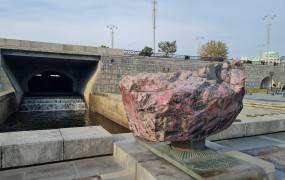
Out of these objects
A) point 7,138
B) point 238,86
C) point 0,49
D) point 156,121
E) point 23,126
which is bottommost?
point 23,126

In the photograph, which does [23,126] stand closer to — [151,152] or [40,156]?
[40,156]

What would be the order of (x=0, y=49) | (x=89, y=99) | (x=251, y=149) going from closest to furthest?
(x=251, y=149) < (x=0, y=49) < (x=89, y=99)

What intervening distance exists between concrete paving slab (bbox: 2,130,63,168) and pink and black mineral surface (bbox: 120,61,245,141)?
6.32 feet

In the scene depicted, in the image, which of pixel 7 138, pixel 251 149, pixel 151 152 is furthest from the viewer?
pixel 251 149

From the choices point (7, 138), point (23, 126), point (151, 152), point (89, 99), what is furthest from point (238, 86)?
point (89, 99)

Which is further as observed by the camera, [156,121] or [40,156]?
[40,156]

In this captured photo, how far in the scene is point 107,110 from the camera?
16.8 metres

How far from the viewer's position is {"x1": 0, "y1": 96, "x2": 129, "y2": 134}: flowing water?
14141 mm

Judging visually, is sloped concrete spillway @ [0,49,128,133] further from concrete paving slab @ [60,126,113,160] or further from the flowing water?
concrete paving slab @ [60,126,113,160]

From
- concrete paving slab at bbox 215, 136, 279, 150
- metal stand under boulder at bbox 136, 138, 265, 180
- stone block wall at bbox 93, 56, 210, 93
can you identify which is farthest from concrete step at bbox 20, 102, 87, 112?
metal stand under boulder at bbox 136, 138, 265, 180

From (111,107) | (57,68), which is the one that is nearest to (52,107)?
(111,107)

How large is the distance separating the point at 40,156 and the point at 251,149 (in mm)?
4770

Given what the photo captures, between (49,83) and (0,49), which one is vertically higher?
(0,49)

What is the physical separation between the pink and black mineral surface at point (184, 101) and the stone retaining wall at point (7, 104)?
12.1 metres
